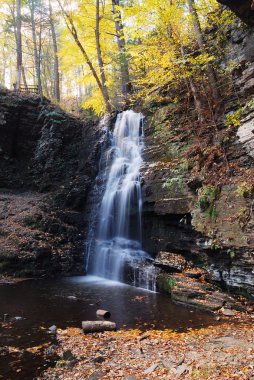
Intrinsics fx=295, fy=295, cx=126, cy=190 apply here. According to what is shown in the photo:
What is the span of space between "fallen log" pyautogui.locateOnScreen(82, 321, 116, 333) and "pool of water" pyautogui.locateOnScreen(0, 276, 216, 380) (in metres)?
0.34

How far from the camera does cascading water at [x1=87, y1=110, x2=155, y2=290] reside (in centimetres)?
1052

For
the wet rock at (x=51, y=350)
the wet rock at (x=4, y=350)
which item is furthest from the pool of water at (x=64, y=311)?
the wet rock at (x=51, y=350)

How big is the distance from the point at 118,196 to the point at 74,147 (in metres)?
5.68

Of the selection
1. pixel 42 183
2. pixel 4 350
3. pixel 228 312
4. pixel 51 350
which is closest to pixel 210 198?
pixel 228 312

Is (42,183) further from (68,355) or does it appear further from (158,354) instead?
(158,354)

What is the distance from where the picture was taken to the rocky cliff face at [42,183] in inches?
467

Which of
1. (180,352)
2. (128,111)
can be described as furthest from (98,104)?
(180,352)

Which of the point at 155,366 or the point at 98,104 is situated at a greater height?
the point at 98,104

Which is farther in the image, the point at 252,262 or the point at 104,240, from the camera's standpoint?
the point at 104,240

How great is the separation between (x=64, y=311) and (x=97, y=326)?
159 cm

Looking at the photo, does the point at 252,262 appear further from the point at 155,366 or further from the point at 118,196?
the point at 118,196

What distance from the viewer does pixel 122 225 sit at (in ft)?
39.7

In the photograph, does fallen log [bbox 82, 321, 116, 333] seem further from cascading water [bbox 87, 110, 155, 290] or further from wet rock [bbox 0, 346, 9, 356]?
cascading water [bbox 87, 110, 155, 290]

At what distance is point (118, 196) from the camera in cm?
1239
